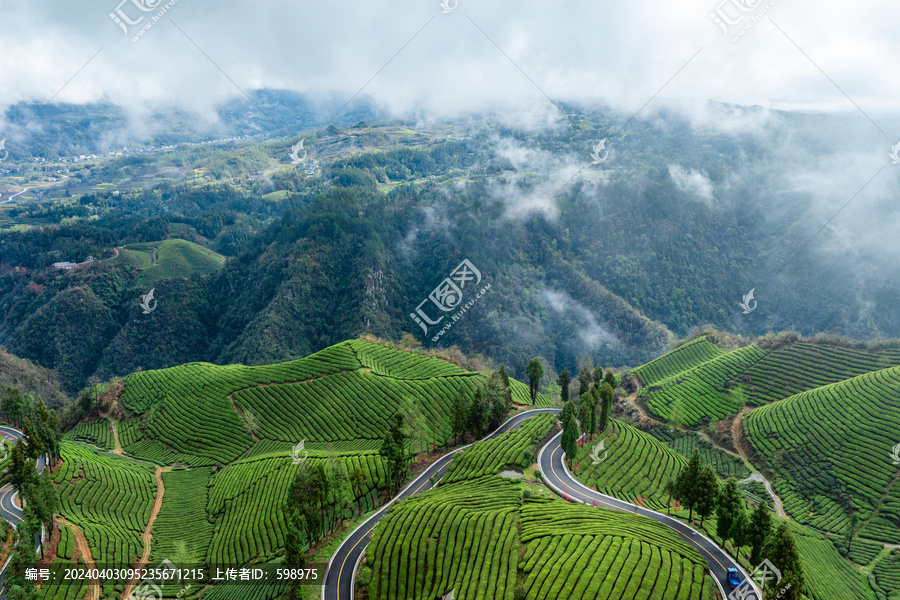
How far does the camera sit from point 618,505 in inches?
2719

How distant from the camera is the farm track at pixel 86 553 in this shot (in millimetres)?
60616

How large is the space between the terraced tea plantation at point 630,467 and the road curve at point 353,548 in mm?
23061

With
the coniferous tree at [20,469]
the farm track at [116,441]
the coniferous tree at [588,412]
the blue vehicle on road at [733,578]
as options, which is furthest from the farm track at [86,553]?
the coniferous tree at [588,412]

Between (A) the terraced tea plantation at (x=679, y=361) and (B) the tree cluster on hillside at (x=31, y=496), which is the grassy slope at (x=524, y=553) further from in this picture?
(A) the terraced tea plantation at (x=679, y=361)

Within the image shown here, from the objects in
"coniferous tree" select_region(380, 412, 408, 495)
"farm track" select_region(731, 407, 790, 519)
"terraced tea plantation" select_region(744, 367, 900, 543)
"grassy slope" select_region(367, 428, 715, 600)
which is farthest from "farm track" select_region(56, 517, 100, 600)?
"terraced tea plantation" select_region(744, 367, 900, 543)

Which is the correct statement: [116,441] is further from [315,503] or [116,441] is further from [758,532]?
[758,532]

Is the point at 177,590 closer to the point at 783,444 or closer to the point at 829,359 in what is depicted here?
the point at 783,444

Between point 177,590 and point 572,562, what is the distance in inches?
1999

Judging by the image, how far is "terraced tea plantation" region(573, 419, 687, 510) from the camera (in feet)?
247

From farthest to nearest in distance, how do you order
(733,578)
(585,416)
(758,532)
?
(585,416)
(758,532)
(733,578)

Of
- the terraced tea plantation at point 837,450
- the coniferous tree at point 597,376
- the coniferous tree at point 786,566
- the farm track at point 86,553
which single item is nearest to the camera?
the coniferous tree at point 786,566

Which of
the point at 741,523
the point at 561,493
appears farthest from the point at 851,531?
the point at 561,493

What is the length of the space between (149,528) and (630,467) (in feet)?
266

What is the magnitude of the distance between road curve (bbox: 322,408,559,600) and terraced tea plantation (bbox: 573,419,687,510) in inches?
908
